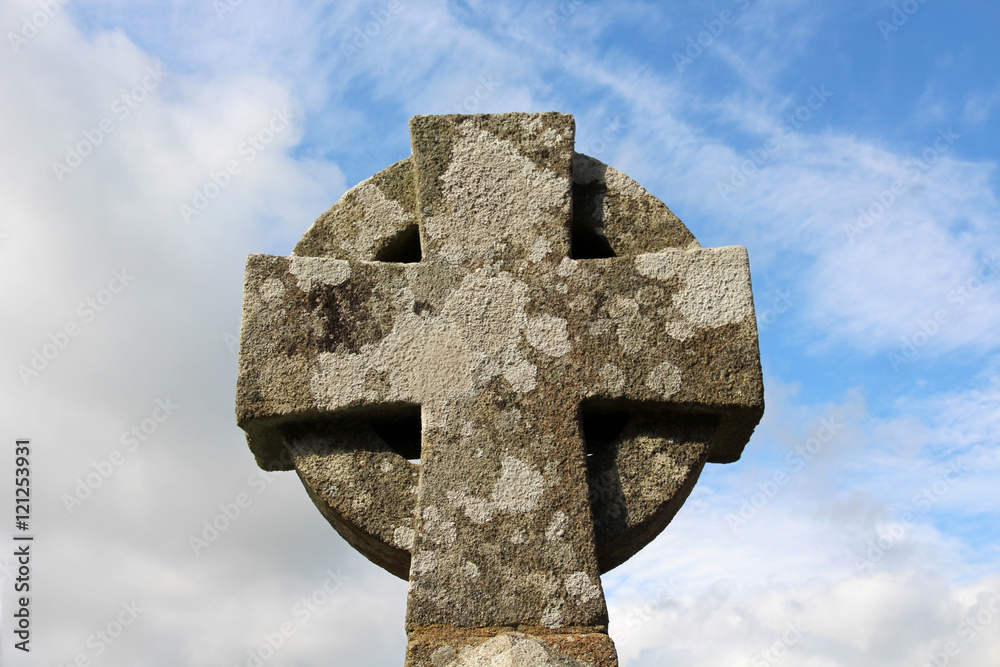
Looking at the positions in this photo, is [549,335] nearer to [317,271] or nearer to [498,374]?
[498,374]

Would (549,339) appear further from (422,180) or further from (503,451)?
(422,180)

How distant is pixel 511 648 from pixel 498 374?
3.23 ft

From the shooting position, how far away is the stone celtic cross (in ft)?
9.52

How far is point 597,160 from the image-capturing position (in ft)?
11.9

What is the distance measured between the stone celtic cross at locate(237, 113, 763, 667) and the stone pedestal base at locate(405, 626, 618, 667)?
0.01 m

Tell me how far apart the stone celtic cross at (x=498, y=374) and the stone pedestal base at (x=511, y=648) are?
0.01 meters

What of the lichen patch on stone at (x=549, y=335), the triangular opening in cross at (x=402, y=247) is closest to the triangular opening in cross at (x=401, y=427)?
→ the lichen patch on stone at (x=549, y=335)

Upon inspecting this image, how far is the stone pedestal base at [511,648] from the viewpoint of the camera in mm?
2693

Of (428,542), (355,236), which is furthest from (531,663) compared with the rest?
(355,236)

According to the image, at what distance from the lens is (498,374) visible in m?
3.15

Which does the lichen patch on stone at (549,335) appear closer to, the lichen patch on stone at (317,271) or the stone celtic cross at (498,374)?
the stone celtic cross at (498,374)

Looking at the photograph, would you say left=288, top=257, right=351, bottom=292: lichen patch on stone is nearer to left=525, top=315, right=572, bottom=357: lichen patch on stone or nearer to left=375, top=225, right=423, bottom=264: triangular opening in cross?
left=375, top=225, right=423, bottom=264: triangular opening in cross

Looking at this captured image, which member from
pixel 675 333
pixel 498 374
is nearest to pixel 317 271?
pixel 498 374

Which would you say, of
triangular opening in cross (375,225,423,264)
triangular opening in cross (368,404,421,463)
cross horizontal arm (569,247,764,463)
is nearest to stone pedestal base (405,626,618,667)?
triangular opening in cross (368,404,421,463)
